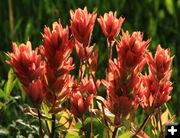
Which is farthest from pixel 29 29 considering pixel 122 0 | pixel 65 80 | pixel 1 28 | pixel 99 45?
pixel 65 80

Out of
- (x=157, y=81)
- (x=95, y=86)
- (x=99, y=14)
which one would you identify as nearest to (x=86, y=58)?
(x=95, y=86)

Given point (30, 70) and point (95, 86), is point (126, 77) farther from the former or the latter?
point (30, 70)

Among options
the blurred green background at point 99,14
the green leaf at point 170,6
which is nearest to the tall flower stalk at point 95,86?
the blurred green background at point 99,14

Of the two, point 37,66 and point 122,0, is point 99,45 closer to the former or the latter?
point 122,0

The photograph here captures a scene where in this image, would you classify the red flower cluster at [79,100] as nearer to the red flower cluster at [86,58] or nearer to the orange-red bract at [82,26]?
the red flower cluster at [86,58]

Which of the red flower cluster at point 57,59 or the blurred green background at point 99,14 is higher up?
the blurred green background at point 99,14

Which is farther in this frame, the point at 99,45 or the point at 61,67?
the point at 99,45

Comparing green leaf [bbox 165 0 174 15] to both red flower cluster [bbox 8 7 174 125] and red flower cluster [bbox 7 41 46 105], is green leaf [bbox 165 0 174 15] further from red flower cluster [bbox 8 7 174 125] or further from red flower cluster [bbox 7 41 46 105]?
red flower cluster [bbox 7 41 46 105]

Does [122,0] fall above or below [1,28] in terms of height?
above
